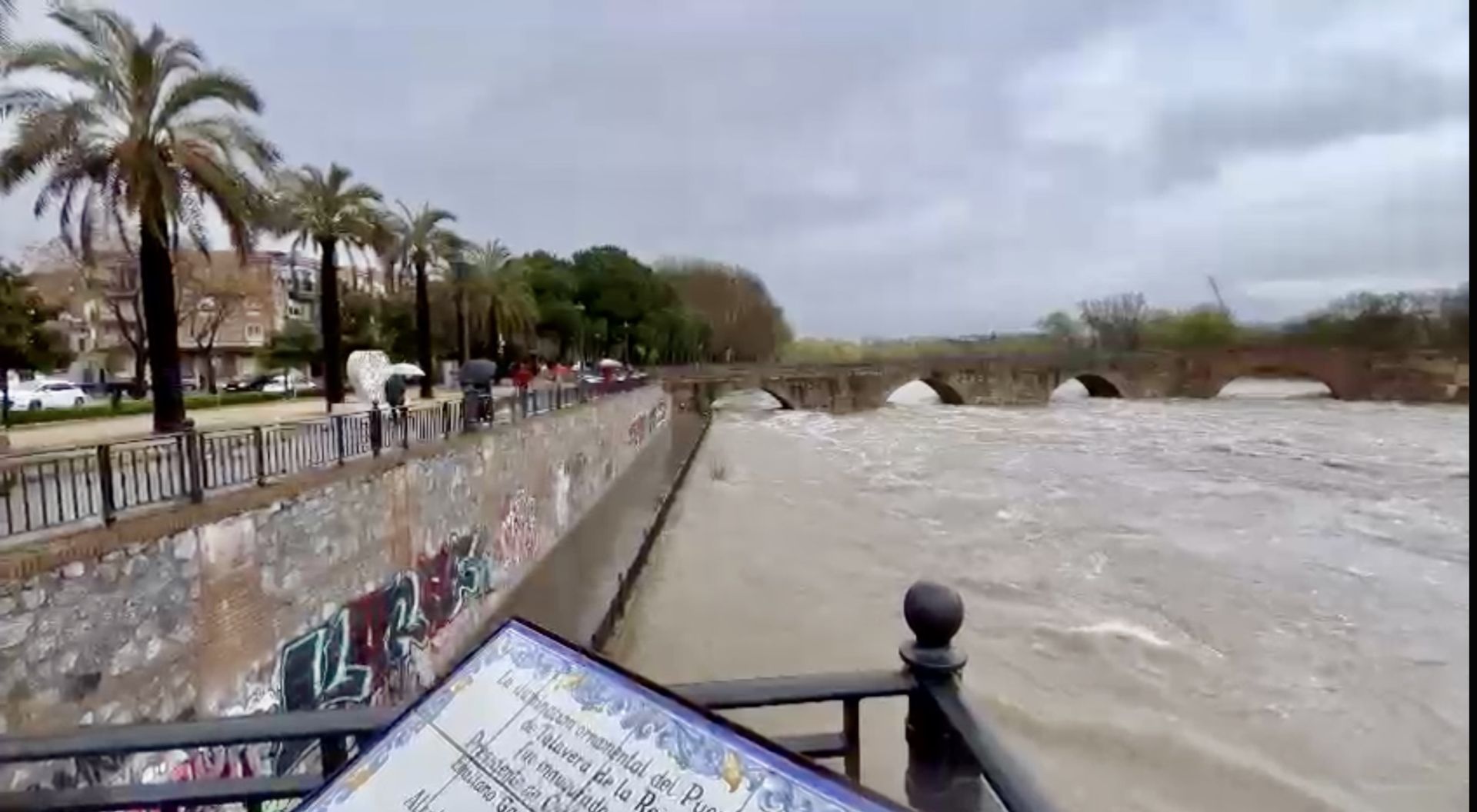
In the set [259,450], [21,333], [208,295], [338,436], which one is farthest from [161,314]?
[208,295]

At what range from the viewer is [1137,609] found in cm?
1709

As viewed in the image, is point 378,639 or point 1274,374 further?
point 1274,374

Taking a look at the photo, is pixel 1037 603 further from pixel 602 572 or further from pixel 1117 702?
pixel 602 572

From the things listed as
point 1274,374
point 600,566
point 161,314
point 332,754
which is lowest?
point 600,566

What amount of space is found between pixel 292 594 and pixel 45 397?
29768 mm

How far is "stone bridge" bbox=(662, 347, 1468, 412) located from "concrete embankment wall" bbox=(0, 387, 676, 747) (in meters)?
45.2

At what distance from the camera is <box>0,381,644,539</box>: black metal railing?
598 centimetres

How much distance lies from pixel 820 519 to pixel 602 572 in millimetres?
10292

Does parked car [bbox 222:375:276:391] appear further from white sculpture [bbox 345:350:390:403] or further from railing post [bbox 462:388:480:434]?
railing post [bbox 462:388:480:434]

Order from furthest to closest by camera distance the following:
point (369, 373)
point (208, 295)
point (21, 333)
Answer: point (208, 295) → point (21, 333) → point (369, 373)

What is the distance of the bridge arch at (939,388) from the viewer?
71.9 meters

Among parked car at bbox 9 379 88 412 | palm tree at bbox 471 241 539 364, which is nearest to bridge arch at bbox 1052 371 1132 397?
palm tree at bbox 471 241 539 364

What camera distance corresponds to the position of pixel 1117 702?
1257cm

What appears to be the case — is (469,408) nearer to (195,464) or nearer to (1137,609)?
(195,464)
